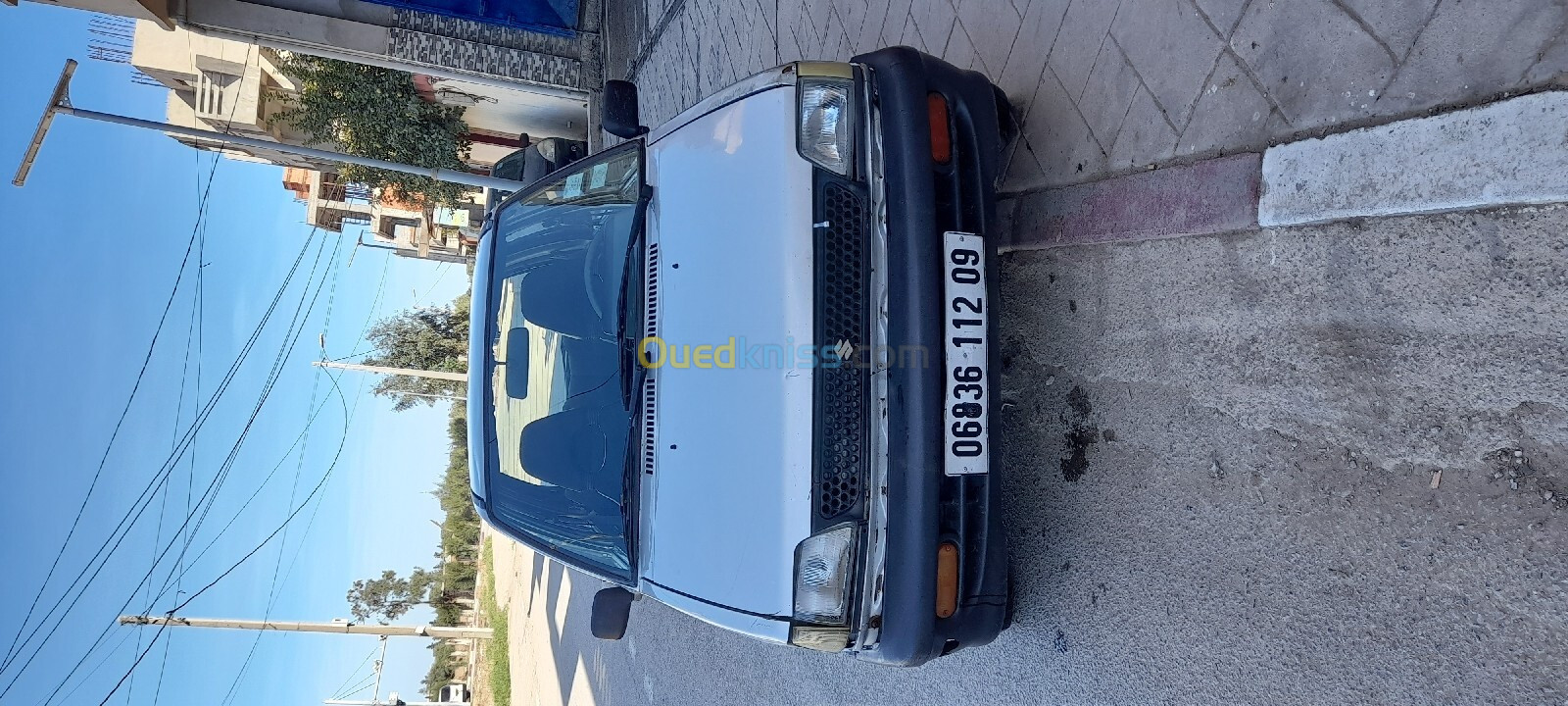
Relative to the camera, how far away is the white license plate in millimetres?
2561

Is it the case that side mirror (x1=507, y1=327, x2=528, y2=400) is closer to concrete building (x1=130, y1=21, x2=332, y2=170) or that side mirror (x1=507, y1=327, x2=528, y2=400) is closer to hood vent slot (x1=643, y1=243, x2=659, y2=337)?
hood vent slot (x1=643, y1=243, x2=659, y2=337)

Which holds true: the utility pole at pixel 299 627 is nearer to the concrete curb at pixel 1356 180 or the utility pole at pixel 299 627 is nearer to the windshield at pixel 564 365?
the windshield at pixel 564 365

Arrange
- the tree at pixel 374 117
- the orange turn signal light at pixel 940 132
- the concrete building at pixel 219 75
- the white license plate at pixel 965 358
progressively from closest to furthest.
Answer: the white license plate at pixel 965 358, the orange turn signal light at pixel 940 132, the tree at pixel 374 117, the concrete building at pixel 219 75

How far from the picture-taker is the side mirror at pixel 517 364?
11.3 ft

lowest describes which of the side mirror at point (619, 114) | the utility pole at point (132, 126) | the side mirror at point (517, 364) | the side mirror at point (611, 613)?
the side mirror at point (611, 613)

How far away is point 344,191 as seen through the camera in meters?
19.2

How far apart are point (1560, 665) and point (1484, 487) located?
40cm

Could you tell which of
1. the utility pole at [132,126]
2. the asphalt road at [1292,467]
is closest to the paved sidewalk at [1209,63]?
the asphalt road at [1292,467]

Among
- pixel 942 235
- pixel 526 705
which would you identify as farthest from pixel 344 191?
pixel 942 235

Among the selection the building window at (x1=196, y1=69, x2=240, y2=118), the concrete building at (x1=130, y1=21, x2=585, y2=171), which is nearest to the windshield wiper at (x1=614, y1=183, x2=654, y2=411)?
the concrete building at (x1=130, y1=21, x2=585, y2=171)

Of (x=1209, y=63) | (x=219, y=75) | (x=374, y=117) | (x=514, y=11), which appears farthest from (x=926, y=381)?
(x=219, y=75)

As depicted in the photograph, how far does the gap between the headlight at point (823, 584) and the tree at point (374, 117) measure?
951 cm

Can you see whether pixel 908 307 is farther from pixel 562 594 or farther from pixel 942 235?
pixel 562 594

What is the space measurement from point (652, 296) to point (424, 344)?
73.8 ft
